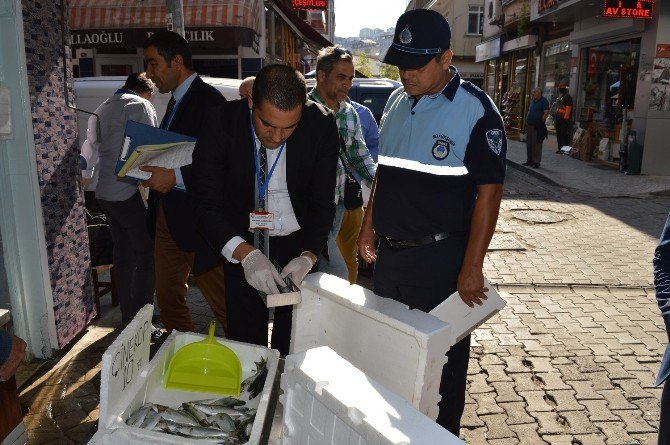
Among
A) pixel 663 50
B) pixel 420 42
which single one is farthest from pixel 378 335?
pixel 663 50

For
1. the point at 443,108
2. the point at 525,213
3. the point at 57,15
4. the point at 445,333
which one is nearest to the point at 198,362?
the point at 445,333

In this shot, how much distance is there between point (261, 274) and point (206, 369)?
1.52 ft

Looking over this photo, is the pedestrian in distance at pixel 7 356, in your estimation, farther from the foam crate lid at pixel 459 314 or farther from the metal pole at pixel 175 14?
the metal pole at pixel 175 14

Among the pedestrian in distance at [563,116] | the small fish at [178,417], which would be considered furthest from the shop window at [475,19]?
the small fish at [178,417]

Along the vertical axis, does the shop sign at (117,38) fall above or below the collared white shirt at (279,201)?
above

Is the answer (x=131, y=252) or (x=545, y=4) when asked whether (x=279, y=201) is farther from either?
(x=545, y=4)

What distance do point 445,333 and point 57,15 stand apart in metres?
3.68

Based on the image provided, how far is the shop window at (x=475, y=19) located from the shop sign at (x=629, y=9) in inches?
1064

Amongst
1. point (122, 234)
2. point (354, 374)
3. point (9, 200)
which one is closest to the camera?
point (354, 374)

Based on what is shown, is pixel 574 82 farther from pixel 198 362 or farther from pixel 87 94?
pixel 198 362

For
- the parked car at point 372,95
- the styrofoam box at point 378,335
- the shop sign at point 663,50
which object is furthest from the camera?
the shop sign at point 663,50

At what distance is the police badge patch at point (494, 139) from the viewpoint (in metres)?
2.72

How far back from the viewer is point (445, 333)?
1968 millimetres

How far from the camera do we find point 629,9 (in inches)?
540
